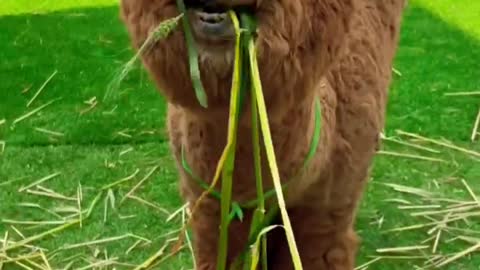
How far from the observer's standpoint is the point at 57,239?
309 cm

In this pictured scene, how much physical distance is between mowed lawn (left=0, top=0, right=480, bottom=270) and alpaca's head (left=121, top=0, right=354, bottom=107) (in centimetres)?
94

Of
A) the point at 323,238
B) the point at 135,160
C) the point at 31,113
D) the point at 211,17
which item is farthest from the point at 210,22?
the point at 31,113

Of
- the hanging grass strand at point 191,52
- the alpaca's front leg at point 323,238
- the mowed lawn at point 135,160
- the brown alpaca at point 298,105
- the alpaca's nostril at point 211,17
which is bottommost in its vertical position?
the mowed lawn at point 135,160

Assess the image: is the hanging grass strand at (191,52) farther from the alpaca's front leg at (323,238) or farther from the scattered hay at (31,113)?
the scattered hay at (31,113)

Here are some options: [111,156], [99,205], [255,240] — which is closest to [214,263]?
[255,240]

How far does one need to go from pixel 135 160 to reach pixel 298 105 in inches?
67.5

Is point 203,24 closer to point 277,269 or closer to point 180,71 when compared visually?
point 180,71

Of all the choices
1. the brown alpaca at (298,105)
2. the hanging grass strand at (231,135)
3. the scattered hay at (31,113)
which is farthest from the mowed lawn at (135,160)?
the hanging grass strand at (231,135)

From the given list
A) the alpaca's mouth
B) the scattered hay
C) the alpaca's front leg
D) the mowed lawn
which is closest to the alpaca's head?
the alpaca's mouth

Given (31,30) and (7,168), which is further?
(31,30)

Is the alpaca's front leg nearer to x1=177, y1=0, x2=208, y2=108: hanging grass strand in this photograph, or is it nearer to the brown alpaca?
the brown alpaca

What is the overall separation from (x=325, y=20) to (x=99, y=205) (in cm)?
164

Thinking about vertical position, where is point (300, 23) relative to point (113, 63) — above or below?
above

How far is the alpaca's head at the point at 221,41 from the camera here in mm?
1630
